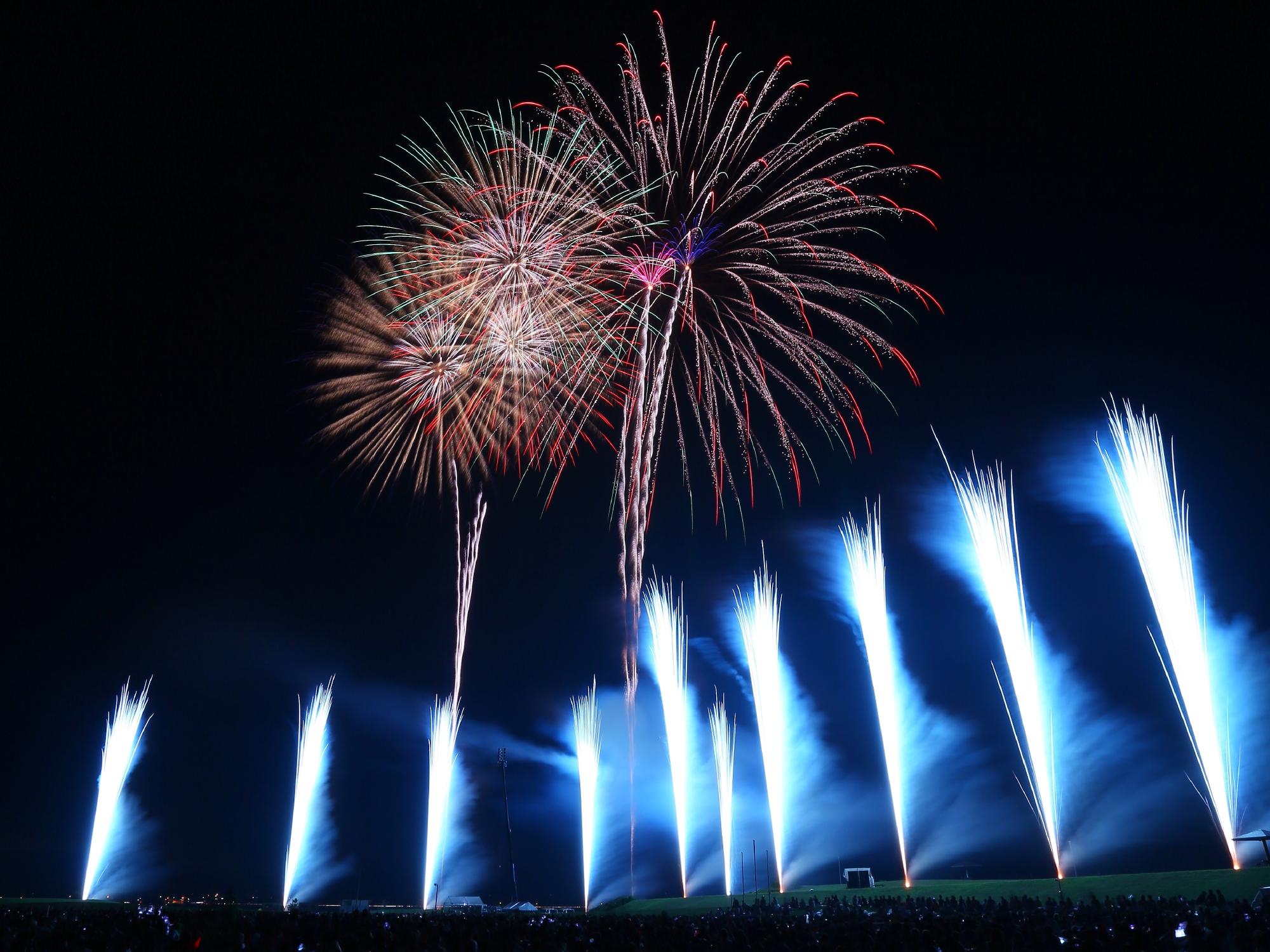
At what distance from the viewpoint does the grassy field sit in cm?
2214

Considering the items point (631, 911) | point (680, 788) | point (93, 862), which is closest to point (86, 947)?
point (680, 788)

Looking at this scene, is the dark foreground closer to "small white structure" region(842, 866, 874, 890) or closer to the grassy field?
the grassy field

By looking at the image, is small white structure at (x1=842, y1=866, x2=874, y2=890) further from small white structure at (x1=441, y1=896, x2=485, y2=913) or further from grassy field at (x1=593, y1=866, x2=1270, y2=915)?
small white structure at (x1=441, y1=896, x2=485, y2=913)

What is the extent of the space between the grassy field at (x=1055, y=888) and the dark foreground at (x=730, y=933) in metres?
2.05

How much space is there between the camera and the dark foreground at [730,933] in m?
12.9

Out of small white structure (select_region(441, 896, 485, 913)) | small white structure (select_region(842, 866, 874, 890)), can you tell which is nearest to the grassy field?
small white structure (select_region(842, 866, 874, 890))

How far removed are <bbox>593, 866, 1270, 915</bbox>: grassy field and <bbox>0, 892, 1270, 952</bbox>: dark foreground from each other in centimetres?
205

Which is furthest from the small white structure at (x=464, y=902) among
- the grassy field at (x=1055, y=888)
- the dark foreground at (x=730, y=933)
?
the dark foreground at (x=730, y=933)

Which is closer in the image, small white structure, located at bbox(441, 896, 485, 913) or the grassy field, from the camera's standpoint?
the grassy field

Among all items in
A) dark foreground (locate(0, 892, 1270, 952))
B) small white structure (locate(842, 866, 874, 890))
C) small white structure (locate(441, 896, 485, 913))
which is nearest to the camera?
dark foreground (locate(0, 892, 1270, 952))

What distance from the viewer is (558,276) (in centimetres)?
2250

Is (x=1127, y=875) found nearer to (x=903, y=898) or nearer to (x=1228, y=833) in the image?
(x=1228, y=833)

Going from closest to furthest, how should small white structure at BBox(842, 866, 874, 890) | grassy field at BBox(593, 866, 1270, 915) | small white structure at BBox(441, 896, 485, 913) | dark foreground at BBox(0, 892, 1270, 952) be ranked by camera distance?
dark foreground at BBox(0, 892, 1270, 952) < grassy field at BBox(593, 866, 1270, 915) < small white structure at BBox(842, 866, 874, 890) < small white structure at BBox(441, 896, 485, 913)

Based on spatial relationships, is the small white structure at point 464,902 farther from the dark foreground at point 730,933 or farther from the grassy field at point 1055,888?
the dark foreground at point 730,933
